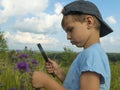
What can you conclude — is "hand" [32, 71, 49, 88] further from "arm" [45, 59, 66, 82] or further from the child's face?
"arm" [45, 59, 66, 82]

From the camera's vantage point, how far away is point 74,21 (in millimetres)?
2242

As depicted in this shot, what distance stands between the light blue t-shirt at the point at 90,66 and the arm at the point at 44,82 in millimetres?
123

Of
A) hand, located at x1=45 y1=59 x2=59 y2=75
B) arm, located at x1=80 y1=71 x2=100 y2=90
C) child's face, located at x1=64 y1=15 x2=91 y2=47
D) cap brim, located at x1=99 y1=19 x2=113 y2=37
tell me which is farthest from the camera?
hand, located at x1=45 y1=59 x2=59 y2=75

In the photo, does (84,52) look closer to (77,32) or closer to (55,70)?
(77,32)

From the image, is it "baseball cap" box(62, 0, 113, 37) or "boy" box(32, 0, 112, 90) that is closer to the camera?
"boy" box(32, 0, 112, 90)

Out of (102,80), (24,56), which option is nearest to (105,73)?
(102,80)

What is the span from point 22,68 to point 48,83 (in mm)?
2170

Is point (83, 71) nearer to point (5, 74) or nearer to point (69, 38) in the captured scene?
point (69, 38)

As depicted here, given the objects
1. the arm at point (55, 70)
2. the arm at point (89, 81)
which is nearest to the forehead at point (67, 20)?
the arm at point (89, 81)

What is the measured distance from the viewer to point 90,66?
7.03ft

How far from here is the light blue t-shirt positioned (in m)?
2.16

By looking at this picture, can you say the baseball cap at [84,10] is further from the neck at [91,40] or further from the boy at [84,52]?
the neck at [91,40]

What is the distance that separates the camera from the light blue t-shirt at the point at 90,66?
2162 mm

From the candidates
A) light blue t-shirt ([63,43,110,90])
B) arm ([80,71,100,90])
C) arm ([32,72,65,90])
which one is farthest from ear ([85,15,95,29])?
arm ([32,72,65,90])
